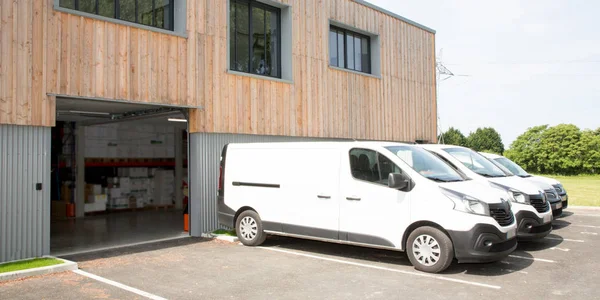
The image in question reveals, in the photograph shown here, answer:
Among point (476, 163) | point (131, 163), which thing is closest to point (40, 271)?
point (476, 163)

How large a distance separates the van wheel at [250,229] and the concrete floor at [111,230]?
2.06 meters

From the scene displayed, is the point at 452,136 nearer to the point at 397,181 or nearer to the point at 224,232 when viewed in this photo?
the point at 224,232

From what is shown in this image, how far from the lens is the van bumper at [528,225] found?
28.5 feet

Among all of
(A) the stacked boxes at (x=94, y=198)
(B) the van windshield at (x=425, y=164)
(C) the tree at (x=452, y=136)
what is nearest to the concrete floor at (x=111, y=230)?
(A) the stacked boxes at (x=94, y=198)

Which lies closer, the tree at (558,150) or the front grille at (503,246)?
the front grille at (503,246)

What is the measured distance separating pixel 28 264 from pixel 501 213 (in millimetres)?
7477

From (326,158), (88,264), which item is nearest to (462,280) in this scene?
(326,158)

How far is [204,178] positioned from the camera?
35.5 ft

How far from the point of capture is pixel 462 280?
21.9ft

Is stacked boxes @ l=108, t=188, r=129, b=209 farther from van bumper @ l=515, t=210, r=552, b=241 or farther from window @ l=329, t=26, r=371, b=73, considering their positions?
van bumper @ l=515, t=210, r=552, b=241

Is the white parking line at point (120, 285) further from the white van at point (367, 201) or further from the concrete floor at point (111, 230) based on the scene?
the white van at point (367, 201)

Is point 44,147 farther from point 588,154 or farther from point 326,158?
point 588,154

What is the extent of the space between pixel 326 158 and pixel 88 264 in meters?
4.49

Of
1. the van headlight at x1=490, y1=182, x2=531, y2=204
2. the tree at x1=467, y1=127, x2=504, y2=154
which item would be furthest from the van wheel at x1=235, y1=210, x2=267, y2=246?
the tree at x1=467, y1=127, x2=504, y2=154
